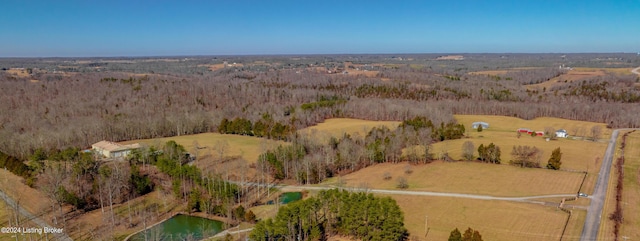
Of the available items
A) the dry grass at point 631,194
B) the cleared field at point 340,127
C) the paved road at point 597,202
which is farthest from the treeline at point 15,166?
the dry grass at point 631,194

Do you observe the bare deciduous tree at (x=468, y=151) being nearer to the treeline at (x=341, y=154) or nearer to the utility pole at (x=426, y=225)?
the treeline at (x=341, y=154)

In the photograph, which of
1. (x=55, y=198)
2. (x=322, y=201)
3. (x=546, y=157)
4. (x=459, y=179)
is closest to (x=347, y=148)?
(x=459, y=179)

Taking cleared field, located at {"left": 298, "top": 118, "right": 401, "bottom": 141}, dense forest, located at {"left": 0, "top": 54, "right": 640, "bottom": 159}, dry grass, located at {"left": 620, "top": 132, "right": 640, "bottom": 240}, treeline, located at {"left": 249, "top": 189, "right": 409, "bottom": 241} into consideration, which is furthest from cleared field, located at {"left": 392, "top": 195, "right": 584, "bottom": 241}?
dense forest, located at {"left": 0, "top": 54, "right": 640, "bottom": 159}

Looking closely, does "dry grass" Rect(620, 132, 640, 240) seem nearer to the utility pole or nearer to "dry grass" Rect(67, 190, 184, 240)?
the utility pole

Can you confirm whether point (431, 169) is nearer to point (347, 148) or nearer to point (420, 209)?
point (347, 148)

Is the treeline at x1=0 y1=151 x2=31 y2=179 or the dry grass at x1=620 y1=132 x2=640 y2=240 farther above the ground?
the treeline at x1=0 y1=151 x2=31 y2=179

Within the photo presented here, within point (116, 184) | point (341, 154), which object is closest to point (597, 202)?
point (341, 154)
